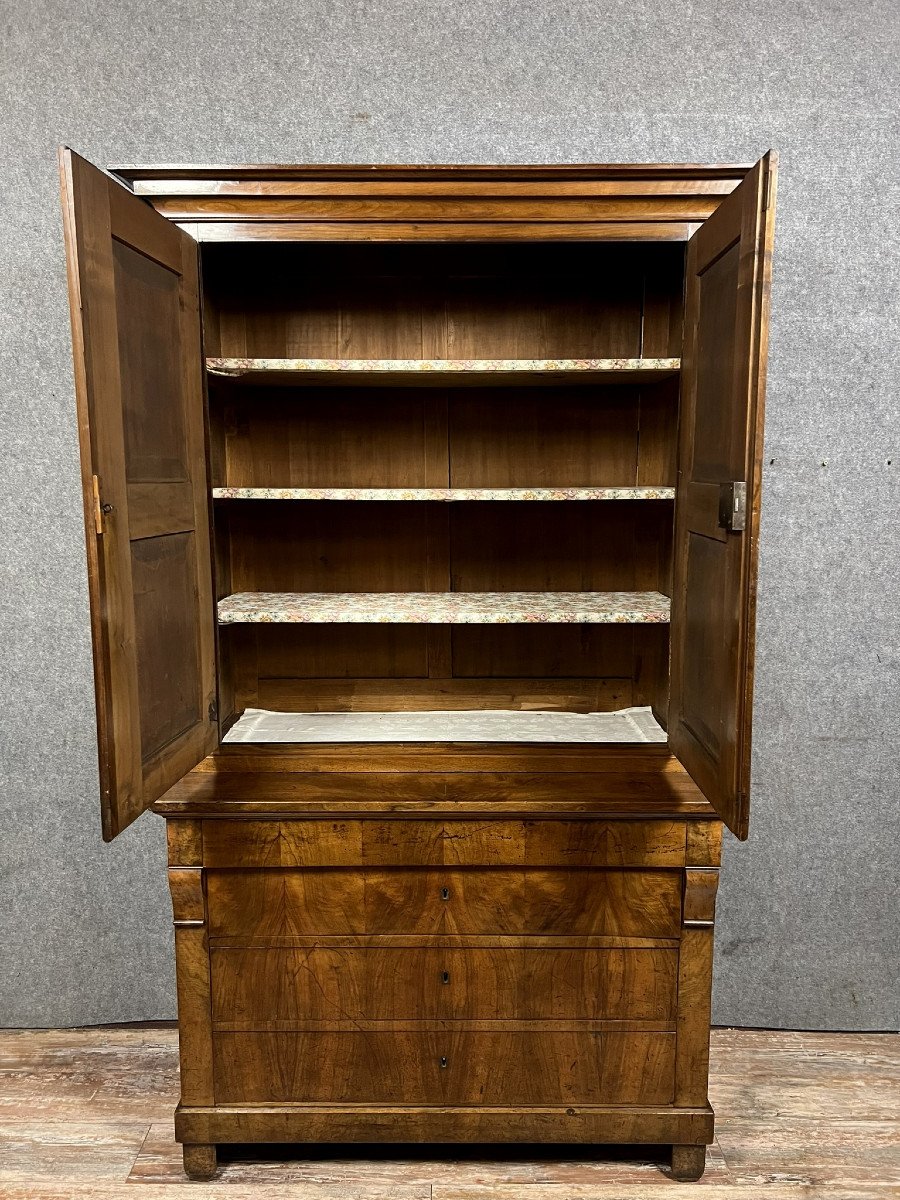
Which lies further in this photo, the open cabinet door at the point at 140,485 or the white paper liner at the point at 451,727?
the white paper liner at the point at 451,727

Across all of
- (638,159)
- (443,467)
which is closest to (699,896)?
(443,467)

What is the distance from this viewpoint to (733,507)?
1263mm

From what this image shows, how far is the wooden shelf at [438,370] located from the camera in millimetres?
1562

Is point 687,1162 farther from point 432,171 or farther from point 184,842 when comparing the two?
point 432,171

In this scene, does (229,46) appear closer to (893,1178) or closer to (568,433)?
(568,433)

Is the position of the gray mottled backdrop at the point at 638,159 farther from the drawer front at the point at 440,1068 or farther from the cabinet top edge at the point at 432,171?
the drawer front at the point at 440,1068

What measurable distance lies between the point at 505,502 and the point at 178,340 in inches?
30.3

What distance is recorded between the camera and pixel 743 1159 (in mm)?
1657

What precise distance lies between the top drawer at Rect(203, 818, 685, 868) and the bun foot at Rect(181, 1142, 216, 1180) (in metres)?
0.55

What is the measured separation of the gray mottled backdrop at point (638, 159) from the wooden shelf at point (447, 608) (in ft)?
1.56

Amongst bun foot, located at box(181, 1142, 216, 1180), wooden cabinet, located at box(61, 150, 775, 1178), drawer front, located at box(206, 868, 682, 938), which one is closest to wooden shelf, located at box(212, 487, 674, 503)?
wooden cabinet, located at box(61, 150, 775, 1178)

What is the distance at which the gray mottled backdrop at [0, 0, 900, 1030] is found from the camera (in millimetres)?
1859

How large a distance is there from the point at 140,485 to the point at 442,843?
80 centimetres

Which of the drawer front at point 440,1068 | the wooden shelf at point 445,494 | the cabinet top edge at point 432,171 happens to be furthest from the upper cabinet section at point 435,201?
the drawer front at point 440,1068
